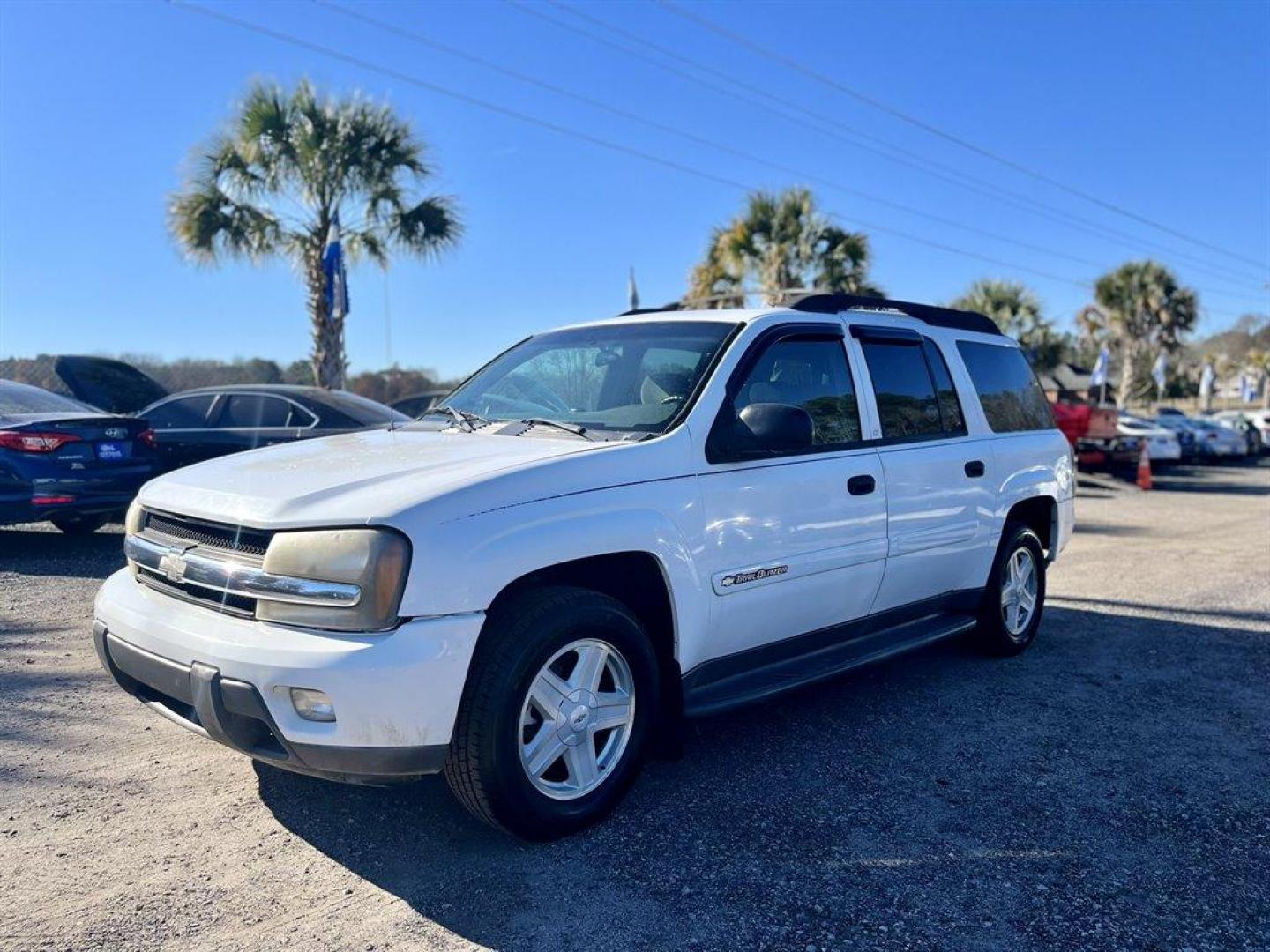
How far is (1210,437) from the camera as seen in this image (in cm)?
2738

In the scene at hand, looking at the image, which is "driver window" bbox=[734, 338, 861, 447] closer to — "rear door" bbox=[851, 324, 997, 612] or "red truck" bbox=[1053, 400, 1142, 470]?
"rear door" bbox=[851, 324, 997, 612]

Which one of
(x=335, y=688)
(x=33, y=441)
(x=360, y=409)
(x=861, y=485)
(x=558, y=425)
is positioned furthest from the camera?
(x=360, y=409)

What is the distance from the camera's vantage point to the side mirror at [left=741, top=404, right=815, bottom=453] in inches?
144

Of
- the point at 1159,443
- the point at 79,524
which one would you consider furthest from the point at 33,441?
the point at 1159,443

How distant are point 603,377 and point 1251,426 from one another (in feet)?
110

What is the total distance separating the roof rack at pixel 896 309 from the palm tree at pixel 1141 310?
3931 centimetres

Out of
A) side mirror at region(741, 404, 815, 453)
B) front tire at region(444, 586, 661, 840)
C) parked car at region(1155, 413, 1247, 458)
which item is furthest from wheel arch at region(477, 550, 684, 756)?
parked car at region(1155, 413, 1247, 458)

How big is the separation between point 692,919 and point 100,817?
2.17 meters

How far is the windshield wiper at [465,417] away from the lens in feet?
13.8

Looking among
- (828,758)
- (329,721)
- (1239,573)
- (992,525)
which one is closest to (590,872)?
(329,721)

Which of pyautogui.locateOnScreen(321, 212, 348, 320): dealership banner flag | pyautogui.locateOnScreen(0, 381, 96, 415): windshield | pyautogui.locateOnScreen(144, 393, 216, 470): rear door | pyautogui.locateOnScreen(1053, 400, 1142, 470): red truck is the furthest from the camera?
pyautogui.locateOnScreen(1053, 400, 1142, 470): red truck

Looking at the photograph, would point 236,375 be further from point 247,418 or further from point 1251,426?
point 1251,426

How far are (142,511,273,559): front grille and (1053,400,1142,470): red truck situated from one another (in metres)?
17.5

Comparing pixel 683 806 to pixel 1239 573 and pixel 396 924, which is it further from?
pixel 1239 573
